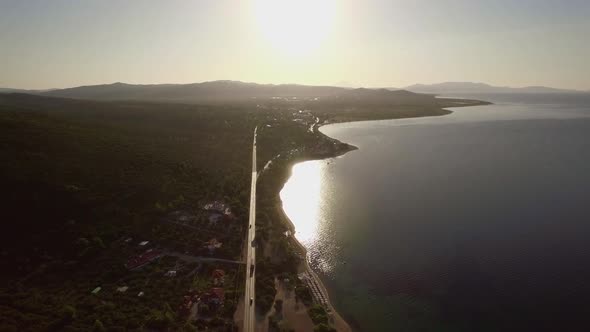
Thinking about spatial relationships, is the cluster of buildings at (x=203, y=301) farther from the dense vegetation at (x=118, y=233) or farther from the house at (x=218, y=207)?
the house at (x=218, y=207)

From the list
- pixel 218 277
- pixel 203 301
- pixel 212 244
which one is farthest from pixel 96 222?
pixel 203 301

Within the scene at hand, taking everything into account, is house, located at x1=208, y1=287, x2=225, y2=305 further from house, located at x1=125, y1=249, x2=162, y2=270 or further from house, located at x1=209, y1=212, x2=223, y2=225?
house, located at x1=209, y1=212, x2=223, y2=225

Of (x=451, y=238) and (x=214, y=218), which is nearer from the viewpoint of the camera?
(x=451, y=238)

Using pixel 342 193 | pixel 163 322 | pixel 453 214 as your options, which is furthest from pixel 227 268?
pixel 453 214

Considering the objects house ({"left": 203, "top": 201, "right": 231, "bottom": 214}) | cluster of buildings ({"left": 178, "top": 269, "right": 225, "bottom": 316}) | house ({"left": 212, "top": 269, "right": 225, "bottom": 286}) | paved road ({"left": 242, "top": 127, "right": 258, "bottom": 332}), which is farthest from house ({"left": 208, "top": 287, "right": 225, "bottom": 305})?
house ({"left": 203, "top": 201, "right": 231, "bottom": 214})

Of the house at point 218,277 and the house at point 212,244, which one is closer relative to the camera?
the house at point 218,277

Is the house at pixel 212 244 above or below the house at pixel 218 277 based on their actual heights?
above

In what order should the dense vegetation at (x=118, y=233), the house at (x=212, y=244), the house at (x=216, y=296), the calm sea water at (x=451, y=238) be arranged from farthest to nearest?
the house at (x=212, y=244)
the calm sea water at (x=451, y=238)
the house at (x=216, y=296)
the dense vegetation at (x=118, y=233)

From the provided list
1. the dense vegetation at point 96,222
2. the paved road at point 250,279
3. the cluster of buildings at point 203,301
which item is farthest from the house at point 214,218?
the cluster of buildings at point 203,301

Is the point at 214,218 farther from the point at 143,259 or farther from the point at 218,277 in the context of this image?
the point at 218,277

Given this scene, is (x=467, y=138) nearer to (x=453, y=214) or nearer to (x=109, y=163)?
(x=453, y=214)
